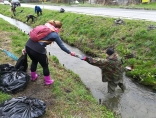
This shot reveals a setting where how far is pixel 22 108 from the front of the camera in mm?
4441

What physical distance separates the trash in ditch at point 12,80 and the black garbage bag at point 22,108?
96 centimetres

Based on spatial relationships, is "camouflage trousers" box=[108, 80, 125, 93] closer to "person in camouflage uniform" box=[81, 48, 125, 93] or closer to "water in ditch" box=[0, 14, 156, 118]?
"person in camouflage uniform" box=[81, 48, 125, 93]

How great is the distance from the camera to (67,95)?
583 centimetres

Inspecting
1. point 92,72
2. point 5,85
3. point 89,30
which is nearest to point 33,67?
point 5,85

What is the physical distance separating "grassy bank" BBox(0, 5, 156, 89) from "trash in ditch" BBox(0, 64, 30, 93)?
422cm

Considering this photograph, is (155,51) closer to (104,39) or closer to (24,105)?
(104,39)

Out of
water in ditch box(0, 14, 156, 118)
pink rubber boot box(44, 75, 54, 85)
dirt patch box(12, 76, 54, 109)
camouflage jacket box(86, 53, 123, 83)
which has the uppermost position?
camouflage jacket box(86, 53, 123, 83)

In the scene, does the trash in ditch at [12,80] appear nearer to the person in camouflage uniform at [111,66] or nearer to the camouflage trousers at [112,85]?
the person in camouflage uniform at [111,66]

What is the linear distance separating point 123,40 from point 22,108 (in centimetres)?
715

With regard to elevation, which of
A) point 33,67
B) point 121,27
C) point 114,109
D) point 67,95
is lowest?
point 114,109

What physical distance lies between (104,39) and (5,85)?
684cm

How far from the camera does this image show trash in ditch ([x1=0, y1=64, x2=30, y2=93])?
5.51m

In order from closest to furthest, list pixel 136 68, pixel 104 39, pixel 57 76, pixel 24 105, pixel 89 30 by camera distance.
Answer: pixel 24 105, pixel 57 76, pixel 136 68, pixel 104 39, pixel 89 30

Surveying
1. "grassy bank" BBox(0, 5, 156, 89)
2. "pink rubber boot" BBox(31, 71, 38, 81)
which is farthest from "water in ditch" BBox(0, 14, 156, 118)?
"pink rubber boot" BBox(31, 71, 38, 81)
